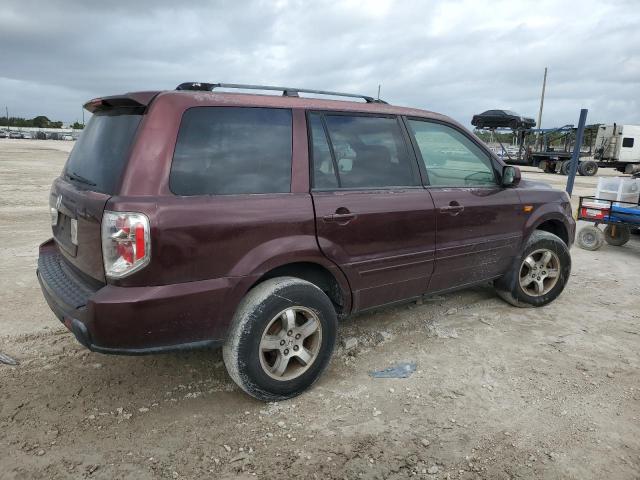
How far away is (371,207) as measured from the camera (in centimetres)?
316

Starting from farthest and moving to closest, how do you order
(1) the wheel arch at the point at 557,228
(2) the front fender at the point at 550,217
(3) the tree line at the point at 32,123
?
1. (3) the tree line at the point at 32,123
2. (1) the wheel arch at the point at 557,228
3. (2) the front fender at the point at 550,217

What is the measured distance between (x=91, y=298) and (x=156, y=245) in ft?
1.41

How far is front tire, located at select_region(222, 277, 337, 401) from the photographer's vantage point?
2684mm

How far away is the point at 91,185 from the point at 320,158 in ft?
4.43

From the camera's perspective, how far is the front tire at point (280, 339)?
2.68 meters

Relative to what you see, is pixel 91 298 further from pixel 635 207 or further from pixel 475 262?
pixel 635 207

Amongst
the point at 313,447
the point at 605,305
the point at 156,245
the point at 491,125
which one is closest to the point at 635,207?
the point at 605,305

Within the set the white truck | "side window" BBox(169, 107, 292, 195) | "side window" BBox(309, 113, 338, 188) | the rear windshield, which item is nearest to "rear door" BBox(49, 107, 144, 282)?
the rear windshield

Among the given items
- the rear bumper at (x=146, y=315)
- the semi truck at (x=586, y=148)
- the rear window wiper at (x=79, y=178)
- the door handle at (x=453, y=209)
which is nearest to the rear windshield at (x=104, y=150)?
the rear window wiper at (x=79, y=178)

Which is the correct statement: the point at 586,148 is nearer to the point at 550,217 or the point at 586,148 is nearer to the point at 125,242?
the point at 550,217

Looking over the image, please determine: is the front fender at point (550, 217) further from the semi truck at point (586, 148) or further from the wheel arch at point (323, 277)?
the semi truck at point (586, 148)

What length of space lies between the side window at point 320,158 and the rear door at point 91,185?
103cm

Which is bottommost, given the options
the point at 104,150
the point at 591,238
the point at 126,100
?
the point at 591,238

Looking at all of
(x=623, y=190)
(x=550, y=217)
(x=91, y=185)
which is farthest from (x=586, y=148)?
(x=91, y=185)
